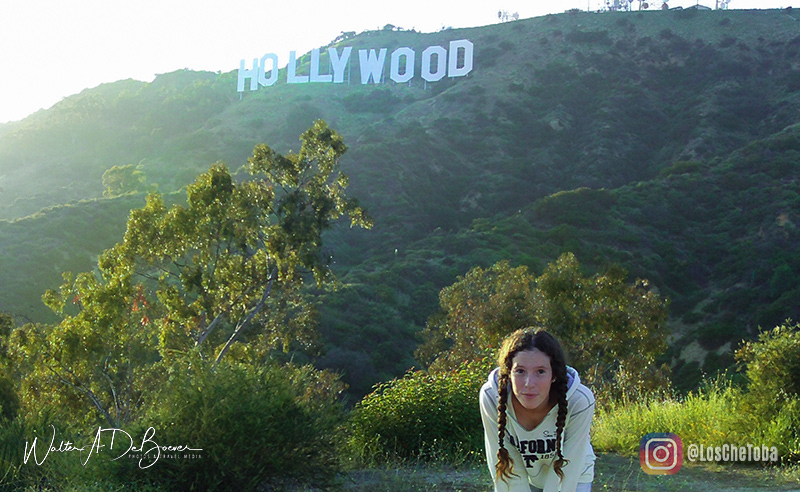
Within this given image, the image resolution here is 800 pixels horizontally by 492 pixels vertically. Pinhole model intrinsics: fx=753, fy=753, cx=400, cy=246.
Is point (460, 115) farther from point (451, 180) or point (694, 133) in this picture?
point (694, 133)

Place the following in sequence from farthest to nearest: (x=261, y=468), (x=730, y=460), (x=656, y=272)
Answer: (x=656, y=272) → (x=730, y=460) → (x=261, y=468)

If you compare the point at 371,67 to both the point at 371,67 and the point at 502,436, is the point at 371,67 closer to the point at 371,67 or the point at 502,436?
the point at 371,67

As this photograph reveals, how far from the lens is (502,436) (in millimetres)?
3162

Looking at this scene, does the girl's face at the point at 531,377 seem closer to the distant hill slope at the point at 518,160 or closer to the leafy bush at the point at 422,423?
the leafy bush at the point at 422,423

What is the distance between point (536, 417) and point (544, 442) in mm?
111

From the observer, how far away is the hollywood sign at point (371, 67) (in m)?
76.4

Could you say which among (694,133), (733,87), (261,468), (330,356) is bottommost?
(330,356)

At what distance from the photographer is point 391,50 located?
92.0m

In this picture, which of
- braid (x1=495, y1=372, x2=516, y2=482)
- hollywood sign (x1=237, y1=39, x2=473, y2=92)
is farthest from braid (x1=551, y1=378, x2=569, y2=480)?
hollywood sign (x1=237, y1=39, x2=473, y2=92)

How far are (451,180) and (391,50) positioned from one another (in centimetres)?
4413

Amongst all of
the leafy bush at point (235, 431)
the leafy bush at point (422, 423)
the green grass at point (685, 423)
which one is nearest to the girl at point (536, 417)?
the leafy bush at point (235, 431)

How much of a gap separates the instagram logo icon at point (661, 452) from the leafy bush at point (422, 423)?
1.61 m


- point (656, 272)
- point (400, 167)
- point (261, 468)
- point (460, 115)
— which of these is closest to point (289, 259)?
point (261, 468)

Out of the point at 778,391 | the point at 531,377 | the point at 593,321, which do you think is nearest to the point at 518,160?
the point at 593,321
